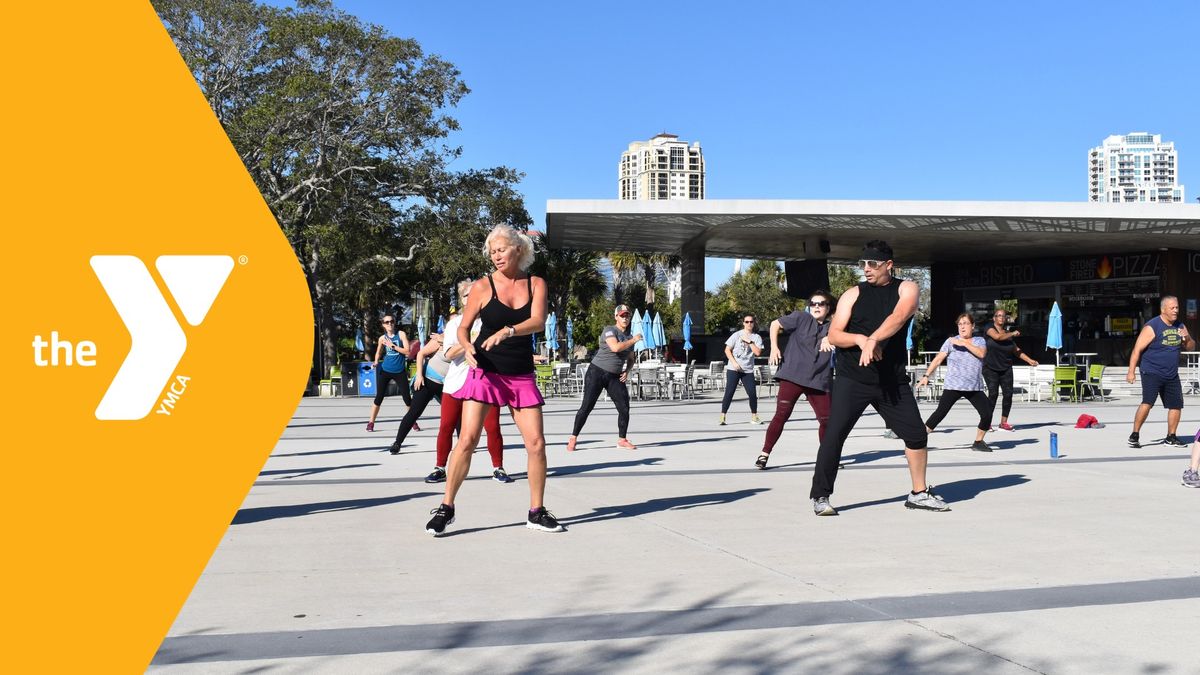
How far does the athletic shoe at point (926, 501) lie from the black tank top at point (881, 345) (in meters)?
0.75

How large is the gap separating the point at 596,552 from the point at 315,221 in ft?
90.0

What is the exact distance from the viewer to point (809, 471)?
9.65m

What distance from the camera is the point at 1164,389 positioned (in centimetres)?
1173

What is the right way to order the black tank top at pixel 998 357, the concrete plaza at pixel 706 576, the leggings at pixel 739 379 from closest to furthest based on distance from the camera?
the concrete plaza at pixel 706 576
the black tank top at pixel 998 357
the leggings at pixel 739 379

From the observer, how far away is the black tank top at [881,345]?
7000mm

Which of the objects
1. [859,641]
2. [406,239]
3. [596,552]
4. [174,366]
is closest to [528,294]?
[596,552]

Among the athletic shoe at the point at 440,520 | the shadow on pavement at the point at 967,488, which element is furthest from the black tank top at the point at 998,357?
the athletic shoe at the point at 440,520

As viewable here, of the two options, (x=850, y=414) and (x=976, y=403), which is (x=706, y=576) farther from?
(x=976, y=403)

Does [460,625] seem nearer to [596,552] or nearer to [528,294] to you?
[596,552]

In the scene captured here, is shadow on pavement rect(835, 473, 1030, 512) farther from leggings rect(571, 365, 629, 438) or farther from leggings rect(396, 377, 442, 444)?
leggings rect(396, 377, 442, 444)

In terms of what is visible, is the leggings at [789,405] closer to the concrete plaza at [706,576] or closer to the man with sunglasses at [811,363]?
the man with sunglasses at [811,363]

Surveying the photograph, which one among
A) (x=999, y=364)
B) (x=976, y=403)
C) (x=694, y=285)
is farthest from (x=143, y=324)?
(x=694, y=285)

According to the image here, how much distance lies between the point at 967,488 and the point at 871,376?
1.96 m

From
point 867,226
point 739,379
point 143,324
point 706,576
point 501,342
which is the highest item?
point 867,226
